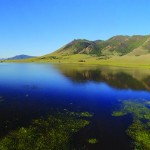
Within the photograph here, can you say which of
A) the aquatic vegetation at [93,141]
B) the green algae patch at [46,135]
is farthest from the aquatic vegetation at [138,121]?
the green algae patch at [46,135]

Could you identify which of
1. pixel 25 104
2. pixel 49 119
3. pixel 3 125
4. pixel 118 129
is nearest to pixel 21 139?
pixel 3 125

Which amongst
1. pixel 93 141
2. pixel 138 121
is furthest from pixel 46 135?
pixel 138 121

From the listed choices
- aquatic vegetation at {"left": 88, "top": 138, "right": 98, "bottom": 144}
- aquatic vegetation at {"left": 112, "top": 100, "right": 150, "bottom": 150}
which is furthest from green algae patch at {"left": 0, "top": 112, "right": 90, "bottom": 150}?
aquatic vegetation at {"left": 112, "top": 100, "right": 150, "bottom": 150}

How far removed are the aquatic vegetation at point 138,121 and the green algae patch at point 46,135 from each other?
A: 8.85m

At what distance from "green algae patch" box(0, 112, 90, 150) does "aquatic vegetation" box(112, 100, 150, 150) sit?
8.85 meters

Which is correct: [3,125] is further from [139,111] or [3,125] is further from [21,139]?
[139,111]

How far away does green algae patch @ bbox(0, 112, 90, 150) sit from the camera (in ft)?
103

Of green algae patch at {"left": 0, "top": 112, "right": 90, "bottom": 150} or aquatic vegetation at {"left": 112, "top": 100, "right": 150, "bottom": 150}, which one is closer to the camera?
green algae patch at {"left": 0, "top": 112, "right": 90, "bottom": 150}

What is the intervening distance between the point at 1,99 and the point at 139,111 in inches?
1399

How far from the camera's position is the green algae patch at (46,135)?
103 feet

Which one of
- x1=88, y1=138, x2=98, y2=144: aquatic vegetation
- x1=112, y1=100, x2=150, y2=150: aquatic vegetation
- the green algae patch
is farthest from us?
x1=112, y1=100, x2=150, y2=150: aquatic vegetation

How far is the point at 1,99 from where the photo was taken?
6081 cm

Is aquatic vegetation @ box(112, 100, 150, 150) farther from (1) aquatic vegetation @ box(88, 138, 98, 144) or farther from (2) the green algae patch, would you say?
(2) the green algae patch

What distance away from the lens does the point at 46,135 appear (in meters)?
35.2
